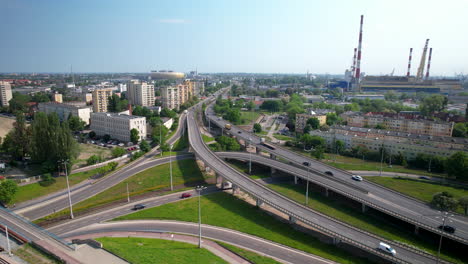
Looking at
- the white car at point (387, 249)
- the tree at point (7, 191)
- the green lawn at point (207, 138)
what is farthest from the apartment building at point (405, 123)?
the tree at point (7, 191)

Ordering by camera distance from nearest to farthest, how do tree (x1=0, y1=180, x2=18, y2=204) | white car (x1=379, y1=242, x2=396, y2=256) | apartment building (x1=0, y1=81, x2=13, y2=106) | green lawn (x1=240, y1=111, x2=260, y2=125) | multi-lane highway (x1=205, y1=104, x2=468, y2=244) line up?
white car (x1=379, y1=242, x2=396, y2=256) → multi-lane highway (x1=205, y1=104, x2=468, y2=244) → tree (x1=0, y1=180, x2=18, y2=204) → green lawn (x1=240, y1=111, x2=260, y2=125) → apartment building (x1=0, y1=81, x2=13, y2=106)

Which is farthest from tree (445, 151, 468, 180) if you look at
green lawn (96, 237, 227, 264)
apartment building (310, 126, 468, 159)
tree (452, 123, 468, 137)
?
green lawn (96, 237, 227, 264)

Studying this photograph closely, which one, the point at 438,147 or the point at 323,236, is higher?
the point at 438,147

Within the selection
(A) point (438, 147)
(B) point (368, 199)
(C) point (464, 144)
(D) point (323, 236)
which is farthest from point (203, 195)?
(C) point (464, 144)

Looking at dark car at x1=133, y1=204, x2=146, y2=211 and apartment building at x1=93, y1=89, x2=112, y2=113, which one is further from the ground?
apartment building at x1=93, y1=89, x2=112, y2=113

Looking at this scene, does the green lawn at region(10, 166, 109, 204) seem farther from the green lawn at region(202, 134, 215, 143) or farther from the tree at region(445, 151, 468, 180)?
the tree at region(445, 151, 468, 180)

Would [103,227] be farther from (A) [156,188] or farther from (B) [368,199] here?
(B) [368,199]
